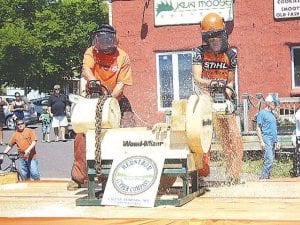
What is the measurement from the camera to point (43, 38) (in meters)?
39.5

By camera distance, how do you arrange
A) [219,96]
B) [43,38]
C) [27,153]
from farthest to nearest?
[43,38], [27,153], [219,96]

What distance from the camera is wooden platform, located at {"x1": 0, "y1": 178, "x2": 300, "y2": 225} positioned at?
354 cm

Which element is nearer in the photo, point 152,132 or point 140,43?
point 152,132

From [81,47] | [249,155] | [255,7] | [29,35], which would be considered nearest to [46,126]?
[255,7]

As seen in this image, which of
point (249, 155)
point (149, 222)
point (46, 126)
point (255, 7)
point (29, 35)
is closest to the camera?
point (149, 222)

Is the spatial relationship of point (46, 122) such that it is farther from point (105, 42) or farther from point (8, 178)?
point (105, 42)

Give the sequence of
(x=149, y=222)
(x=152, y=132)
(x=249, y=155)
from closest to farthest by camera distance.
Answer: (x=149, y=222), (x=152, y=132), (x=249, y=155)

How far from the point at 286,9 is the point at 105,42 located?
11.9 m

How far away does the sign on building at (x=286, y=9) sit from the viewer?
646 inches

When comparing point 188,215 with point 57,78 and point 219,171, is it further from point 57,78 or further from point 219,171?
point 57,78

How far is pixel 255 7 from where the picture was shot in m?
16.7

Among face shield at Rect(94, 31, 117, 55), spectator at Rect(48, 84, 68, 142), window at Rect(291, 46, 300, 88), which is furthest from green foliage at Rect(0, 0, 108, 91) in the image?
face shield at Rect(94, 31, 117, 55)

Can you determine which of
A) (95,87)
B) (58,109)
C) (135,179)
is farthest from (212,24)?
(58,109)

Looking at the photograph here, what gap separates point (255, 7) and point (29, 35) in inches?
902
